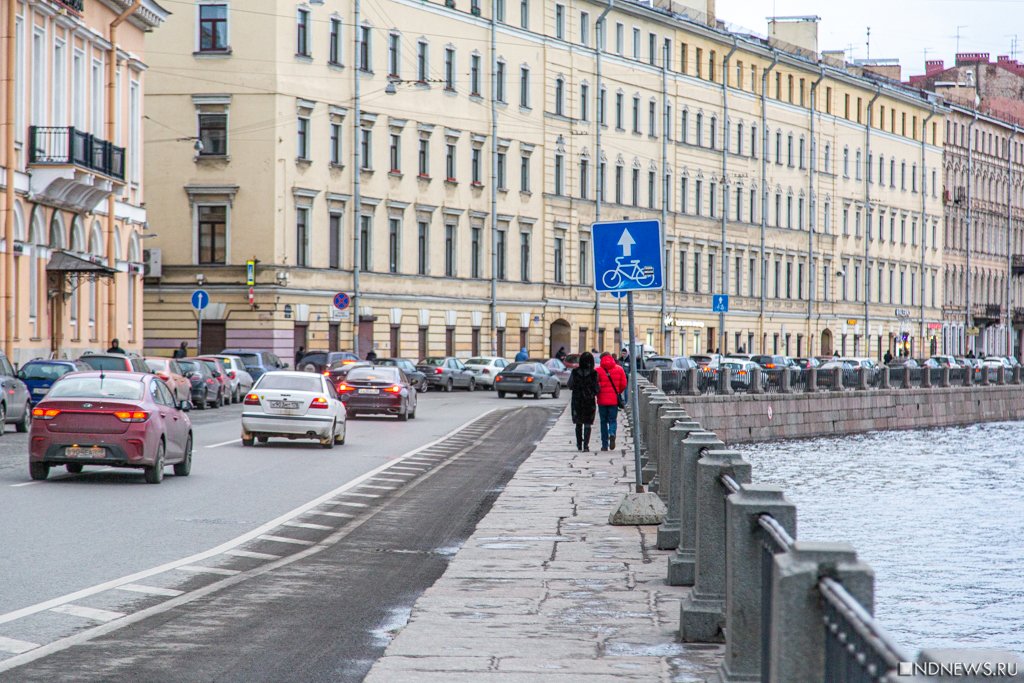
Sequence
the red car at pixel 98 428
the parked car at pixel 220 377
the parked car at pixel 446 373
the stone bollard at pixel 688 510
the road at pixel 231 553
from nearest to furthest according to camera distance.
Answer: the road at pixel 231 553 → the stone bollard at pixel 688 510 → the red car at pixel 98 428 → the parked car at pixel 220 377 → the parked car at pixel 446 373

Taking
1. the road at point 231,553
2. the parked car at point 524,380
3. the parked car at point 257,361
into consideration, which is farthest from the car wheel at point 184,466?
the parked car at point 524,380

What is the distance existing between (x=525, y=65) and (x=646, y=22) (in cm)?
1052

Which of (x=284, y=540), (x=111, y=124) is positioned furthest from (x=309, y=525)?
(x=111, y=124)

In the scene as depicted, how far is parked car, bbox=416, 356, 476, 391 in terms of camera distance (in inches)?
2721

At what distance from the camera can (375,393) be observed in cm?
4388

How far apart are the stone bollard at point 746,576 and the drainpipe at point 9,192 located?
38.6 meters

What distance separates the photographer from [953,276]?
124m

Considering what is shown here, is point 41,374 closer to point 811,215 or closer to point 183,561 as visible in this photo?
point 183,561

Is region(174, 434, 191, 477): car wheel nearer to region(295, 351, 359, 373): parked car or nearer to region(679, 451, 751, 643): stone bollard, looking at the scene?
region(679, 451, 751, 643): stone bollard

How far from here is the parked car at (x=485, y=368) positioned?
7144 centimetres

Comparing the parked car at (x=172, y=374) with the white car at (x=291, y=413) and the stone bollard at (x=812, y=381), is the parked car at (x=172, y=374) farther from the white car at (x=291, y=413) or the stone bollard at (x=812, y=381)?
the stone bollard at (x=812, y=381)

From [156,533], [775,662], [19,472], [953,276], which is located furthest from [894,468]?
[953,276]

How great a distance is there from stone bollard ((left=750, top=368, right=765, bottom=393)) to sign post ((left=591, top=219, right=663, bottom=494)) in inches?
1684

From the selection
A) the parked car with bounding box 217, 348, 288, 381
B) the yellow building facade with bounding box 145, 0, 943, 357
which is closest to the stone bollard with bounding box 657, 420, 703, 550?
the yellow building facade with bounding box 145, 0, 943, 357
